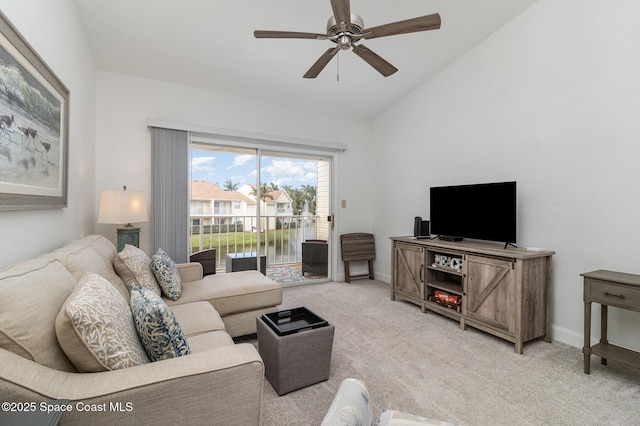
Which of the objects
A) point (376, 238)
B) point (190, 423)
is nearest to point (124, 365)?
point (190, 423)

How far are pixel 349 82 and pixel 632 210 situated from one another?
122 inches

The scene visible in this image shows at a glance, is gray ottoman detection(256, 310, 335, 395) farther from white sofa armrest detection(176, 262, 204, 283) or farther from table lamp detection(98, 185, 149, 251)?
table lamp detection(98, 185, 149, 251)

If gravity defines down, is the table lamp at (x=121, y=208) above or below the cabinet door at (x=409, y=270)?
above

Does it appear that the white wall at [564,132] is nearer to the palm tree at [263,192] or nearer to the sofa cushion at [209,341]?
the palm tree at [263,192]

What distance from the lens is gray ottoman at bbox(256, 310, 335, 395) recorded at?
70.4 inches

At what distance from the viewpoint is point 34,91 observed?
5.24ft

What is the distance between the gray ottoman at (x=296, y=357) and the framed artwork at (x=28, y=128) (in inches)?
59.4

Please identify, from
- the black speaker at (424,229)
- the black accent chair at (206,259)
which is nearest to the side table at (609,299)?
the black speaker at (424,229)

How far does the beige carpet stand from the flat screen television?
97 centimetres

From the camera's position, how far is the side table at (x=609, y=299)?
74.1 inches

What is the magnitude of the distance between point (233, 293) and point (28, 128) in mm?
1659

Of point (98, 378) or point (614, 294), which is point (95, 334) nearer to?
point (98, 378)

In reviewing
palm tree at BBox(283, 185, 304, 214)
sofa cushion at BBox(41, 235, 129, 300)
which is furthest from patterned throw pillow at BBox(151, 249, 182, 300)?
palm tree at BBox(283, 185, 304, 214)

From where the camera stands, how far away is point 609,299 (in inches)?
78.1
